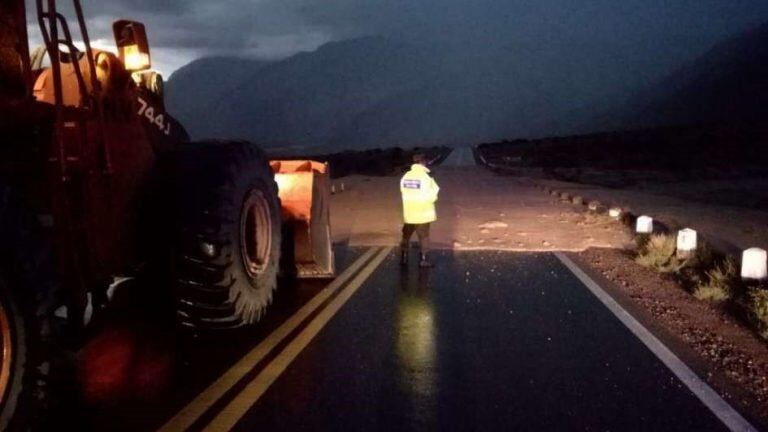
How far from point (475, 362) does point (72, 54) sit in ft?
12.6

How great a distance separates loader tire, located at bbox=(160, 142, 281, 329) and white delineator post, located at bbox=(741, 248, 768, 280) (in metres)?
6.44

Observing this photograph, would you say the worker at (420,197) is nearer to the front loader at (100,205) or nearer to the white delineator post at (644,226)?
the front loader at (100,205)

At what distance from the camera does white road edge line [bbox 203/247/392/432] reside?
18.3ft

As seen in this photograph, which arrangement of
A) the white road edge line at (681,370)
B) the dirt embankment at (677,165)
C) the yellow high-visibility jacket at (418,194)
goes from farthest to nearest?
the dirt embankment at (677,165)
the yellow high-visibility jacket at (418,194)
the white road edge line at (681,370)

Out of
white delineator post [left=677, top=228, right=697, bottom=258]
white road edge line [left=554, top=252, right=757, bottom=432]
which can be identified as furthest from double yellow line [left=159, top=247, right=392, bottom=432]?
white delineator post [left=677, top=228, right=697, bottom=258]

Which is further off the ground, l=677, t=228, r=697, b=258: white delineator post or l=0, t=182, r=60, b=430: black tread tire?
l=0, t=182, r=60, b=430: black tread tire

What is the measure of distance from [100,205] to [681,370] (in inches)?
182

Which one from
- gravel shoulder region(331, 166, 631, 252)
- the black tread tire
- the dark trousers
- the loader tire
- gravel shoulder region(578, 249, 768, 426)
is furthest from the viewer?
gravel shoulder region(331, 166, 631, 252)

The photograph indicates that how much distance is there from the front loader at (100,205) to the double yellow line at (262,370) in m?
0.39

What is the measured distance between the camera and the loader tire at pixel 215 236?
697cm

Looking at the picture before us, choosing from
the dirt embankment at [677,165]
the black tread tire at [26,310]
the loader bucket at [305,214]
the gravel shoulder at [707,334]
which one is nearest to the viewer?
the black tread tire at [26,310]

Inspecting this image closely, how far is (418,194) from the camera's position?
40.2ft

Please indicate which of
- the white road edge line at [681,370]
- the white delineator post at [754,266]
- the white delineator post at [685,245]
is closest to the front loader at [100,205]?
the white road edge line at [681,370]

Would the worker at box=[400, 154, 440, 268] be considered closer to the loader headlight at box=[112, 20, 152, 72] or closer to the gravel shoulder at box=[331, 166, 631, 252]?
the gravel shoulder at box=[331, 166, 631, 252]
